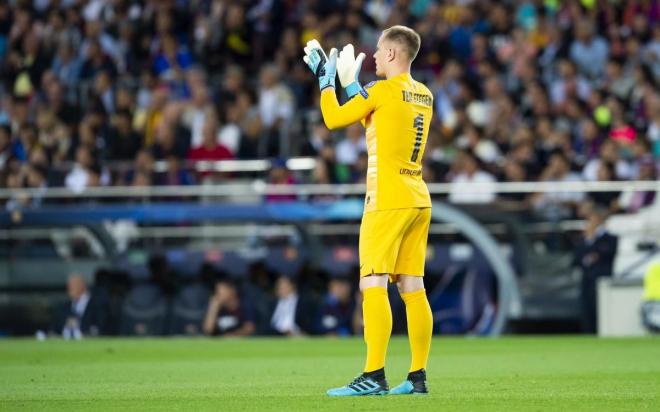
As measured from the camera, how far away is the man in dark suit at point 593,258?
793 inches

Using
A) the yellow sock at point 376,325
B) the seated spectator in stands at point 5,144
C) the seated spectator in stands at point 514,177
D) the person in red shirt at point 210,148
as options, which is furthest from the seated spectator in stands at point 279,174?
the yellow sock at point 376,325

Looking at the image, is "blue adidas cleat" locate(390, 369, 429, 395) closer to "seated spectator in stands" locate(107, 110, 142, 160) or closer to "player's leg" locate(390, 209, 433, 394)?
"player's leg" locate(390, 209, 433, 394)

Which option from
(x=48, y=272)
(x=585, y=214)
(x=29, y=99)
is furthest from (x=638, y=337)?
(x=29, y=99)

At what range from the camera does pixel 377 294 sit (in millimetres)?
9500

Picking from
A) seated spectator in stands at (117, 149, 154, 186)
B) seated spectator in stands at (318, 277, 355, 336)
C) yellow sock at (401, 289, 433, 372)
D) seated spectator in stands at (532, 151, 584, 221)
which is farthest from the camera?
seated spectator in stands at (117, 149, 154, 186)

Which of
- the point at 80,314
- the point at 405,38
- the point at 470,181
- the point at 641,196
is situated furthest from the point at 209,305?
the point at 405,38

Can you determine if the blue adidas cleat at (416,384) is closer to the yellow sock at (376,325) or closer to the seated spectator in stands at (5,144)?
the yellow sock at (376,325)

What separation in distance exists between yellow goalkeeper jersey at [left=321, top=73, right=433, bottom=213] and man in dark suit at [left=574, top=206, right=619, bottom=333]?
10839mm

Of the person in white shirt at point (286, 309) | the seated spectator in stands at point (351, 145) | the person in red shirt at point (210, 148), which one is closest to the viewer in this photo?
the person in white shirt at point (286, 309)

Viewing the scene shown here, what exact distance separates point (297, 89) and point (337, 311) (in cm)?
536

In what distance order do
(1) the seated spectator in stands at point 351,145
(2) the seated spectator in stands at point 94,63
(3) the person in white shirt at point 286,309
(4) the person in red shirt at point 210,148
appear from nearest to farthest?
(3) the person in white shirt at point 286,309 → (1) the seated spectator in stands at point 351,145 → (4) the person in red shirt at point 210,148 → (2) the seated spectator in stands at point 94,63

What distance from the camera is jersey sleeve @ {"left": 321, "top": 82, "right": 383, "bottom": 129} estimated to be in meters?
9.55

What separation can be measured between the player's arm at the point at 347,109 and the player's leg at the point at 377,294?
0.66m

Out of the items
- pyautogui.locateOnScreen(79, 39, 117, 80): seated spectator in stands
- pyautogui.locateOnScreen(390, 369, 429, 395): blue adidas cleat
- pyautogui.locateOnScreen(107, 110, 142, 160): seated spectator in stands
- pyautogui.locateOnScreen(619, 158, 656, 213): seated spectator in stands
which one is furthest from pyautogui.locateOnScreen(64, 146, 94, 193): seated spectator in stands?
pyautogui.locateOnScreen(390, 369, 429, 395): blue adidas cleat
